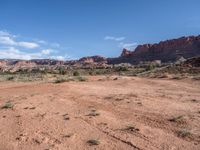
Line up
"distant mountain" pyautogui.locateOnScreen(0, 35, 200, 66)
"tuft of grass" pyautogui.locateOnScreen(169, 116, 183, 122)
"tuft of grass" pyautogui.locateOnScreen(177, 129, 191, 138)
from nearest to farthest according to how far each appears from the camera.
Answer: "tuft of grass" pyautogui.locateOnScreen(177, 129, 191, 138) → "tuft of grass" pyautogui.locateOnScreen(169, 116, 183, 122) → "distant mountain" pyautogui.locateOnScreen(0, 35, 200, 66)

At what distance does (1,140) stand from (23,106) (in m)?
4.70

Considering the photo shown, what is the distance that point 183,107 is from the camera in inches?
424

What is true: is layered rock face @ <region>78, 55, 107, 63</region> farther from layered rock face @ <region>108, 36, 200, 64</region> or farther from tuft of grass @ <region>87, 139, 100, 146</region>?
tuft of grass @ <region>87, 139, 100, 146</region>

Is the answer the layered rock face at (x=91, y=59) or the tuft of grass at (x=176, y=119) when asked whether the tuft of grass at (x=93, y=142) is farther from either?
the layered rock face at (x=91, y=59)

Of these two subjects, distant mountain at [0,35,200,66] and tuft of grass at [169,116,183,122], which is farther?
distant mountain at [0,35,200,66]

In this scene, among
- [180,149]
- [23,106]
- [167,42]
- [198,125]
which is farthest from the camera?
[167,42]

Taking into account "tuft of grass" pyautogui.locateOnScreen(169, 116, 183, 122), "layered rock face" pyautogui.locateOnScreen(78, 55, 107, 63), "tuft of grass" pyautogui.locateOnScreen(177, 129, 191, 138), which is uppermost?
"layered rock face" pyautogui.locateOnScreen(78, 55, 107, 63)

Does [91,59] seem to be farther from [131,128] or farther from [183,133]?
[183,133]

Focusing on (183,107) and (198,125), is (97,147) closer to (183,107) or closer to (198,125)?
(198,125)

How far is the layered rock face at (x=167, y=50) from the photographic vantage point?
396 feet

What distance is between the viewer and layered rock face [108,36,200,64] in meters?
121

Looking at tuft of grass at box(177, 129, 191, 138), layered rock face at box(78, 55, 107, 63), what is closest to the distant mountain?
layered rock face at box(78, 55, 107, 63)

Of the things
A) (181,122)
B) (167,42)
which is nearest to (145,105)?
(181,122)

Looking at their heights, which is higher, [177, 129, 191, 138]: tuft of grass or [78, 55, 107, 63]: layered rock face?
[78, 55, 107, 63]: layered rock face
